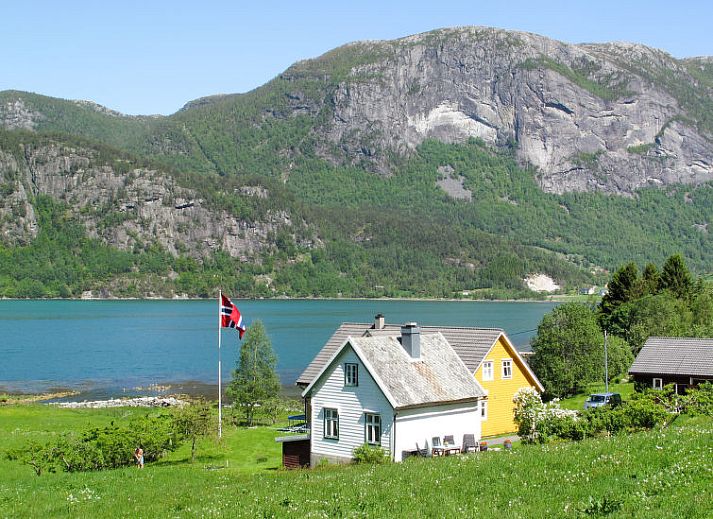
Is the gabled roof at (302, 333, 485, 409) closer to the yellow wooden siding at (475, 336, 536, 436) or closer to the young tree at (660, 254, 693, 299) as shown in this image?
the yellow wooden siding at (475, 336, 536, 436)

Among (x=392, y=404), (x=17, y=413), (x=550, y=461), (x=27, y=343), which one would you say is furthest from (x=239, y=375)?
(x=27, y=343)

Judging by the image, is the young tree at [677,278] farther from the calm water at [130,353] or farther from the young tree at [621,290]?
the calm water at [130,353]

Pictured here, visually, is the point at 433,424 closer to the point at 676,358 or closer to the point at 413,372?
the point at 413,372

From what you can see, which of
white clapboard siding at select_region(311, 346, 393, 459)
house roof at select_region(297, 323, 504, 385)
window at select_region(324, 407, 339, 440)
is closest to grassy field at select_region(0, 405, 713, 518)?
white clapboard siding at select_region(311, 346, 393, 459)

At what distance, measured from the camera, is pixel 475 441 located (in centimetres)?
3700

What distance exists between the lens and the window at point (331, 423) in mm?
36422

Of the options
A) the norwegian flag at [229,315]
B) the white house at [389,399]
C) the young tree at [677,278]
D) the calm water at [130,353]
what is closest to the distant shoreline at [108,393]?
the calm water at [130,353]

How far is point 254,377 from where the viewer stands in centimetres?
6625

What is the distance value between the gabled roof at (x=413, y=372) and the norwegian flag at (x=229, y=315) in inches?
373

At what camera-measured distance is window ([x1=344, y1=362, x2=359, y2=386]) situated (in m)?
35.9

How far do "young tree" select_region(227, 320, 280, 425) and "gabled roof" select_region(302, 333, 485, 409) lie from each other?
26094 millimetres

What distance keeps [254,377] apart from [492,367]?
26.0m

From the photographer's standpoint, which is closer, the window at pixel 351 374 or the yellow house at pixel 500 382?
the window at pixel 351 374

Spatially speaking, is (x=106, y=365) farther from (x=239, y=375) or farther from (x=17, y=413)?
(x=239, y=375)
